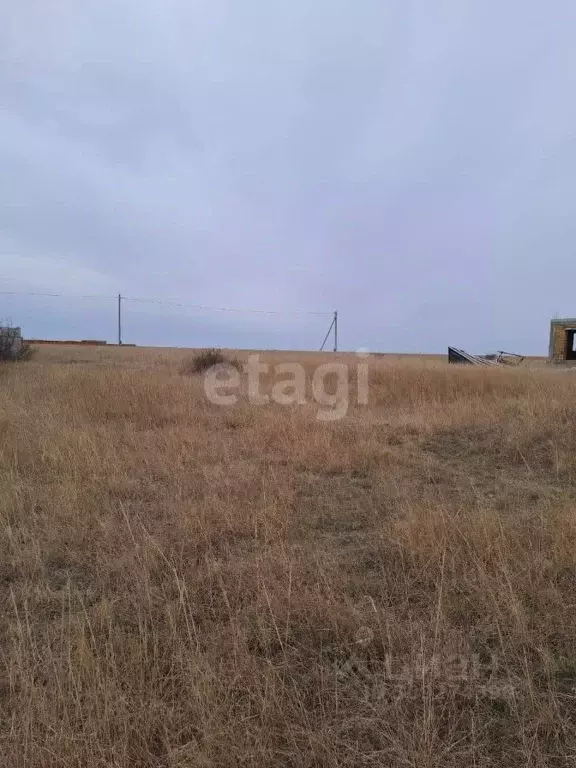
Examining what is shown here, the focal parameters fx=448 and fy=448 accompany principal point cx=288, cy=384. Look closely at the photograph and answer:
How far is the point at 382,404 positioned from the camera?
9414mm

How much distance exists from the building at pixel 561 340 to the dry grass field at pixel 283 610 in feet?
74.0

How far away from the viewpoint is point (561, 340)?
79.7 feet

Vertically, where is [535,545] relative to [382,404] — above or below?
below

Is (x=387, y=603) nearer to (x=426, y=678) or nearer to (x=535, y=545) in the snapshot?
(x=426, y=678)

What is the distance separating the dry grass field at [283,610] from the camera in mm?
1481

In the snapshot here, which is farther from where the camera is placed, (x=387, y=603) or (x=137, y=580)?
(x=137, y=580)

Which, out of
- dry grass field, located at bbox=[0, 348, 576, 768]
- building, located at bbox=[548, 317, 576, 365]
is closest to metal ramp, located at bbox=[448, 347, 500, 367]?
building, located at bbox=[548, 317, 576, 365]

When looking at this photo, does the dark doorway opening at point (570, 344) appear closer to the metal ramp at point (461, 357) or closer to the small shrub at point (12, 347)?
the metal ramp at point (461, 357)

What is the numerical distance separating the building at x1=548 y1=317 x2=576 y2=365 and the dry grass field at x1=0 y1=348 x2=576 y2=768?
22557mm

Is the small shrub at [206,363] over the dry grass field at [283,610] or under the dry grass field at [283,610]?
over

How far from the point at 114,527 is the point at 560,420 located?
6.09 meters

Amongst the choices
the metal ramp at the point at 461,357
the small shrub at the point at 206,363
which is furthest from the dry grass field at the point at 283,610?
the metal ramp at the point at 461,357

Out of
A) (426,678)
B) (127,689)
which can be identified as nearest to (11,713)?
(127,689)

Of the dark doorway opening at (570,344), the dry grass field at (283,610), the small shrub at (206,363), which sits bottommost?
the dry grass field at (283,610)
